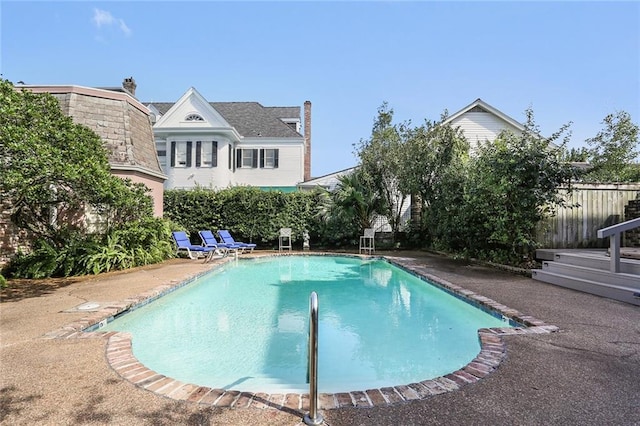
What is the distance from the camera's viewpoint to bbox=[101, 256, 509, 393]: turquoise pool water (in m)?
3.84

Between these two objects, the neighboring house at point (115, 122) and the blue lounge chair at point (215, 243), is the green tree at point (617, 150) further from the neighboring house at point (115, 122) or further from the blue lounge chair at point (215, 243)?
the neighboring house at point (115, 122)

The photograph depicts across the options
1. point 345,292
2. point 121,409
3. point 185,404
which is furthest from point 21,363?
point 345,292

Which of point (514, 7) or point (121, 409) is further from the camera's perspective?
point (514, 7)

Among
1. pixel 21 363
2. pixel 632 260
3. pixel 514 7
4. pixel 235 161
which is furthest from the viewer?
pixel 235 161

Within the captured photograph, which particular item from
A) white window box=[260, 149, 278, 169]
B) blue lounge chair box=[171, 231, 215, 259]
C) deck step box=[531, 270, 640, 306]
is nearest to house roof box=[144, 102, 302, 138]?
white window box=[260, 149, 278, 169]

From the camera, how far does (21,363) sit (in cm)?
328

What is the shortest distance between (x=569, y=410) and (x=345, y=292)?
580 cm

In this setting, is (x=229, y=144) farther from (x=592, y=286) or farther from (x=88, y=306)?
A: (x=592, y=286)

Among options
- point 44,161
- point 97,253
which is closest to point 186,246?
point 97,253

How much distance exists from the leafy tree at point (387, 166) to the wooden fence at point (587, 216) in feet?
21.8

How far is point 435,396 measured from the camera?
105 inches

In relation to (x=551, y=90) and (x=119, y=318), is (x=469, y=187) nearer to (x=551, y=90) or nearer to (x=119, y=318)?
(x=551, y=90)

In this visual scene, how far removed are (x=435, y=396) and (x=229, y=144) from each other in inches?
803

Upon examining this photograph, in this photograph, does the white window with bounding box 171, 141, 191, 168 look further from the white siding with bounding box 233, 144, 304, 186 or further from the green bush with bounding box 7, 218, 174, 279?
the green bush with bounding box 7, 218, 174, 279
